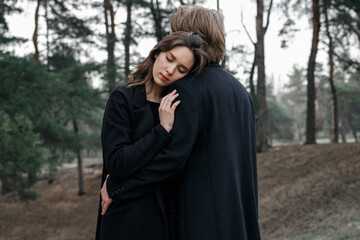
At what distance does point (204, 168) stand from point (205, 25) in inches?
30.0

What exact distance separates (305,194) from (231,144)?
870cm

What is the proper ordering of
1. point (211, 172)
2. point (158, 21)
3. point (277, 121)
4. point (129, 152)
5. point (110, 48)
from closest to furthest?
point (129, 152) < point (211, 172) < point (158, 21) < point (110, 48) < point (277, 121)

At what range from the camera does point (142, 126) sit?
1779 mm

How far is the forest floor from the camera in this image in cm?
773

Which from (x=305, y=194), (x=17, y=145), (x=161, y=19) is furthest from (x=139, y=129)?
(x=161, y=19)

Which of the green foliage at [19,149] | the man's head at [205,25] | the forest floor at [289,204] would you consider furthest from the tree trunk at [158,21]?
the man's head at [205,25]

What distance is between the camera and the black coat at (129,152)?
65.0 inches

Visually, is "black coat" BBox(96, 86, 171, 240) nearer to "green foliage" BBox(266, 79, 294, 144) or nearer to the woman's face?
the woman's face

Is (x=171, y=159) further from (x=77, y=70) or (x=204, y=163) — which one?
(x=77, y=70)

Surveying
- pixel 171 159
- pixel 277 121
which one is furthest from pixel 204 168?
pixel 277 121

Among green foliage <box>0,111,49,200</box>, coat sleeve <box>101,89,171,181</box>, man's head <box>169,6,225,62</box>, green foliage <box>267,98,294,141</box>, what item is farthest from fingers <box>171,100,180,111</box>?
green foliage <box>267,98,294,141</box>

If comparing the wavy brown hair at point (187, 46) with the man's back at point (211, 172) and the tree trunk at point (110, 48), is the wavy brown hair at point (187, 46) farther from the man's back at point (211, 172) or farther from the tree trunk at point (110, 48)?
the tree trunk at point (110, 48)

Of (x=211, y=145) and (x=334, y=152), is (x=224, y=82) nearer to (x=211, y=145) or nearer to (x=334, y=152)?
(x=211, y=145)

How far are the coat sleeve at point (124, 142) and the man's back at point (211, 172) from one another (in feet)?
0.72
